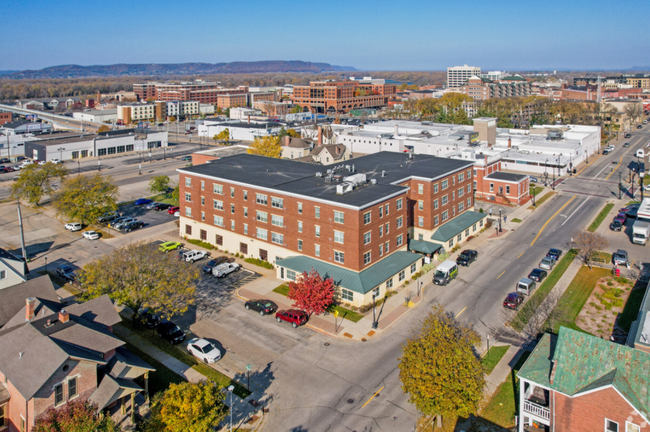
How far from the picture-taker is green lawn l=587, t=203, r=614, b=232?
6836 cm

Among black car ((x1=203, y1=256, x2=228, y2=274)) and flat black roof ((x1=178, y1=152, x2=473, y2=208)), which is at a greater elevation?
flat black roof ((x1=178, y1=152, x2=473, y2=208))

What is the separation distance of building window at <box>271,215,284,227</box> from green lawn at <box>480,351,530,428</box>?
29251mm

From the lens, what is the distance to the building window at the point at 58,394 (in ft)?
90.2

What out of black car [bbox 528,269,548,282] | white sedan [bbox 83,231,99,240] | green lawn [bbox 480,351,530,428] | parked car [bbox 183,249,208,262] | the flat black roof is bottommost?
green lawn [bbox 480,351,530,428]

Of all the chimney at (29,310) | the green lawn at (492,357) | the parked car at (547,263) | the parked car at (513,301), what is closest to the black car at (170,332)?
the chimney at (29,310)

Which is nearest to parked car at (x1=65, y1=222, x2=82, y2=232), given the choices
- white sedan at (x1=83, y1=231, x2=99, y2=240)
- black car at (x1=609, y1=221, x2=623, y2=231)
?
white sedan at (x1=83, y1=231, x2=99, y2=240)

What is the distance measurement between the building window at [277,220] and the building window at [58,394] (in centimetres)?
2993

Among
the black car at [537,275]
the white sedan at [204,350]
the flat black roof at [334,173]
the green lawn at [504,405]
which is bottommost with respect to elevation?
the green lawn at [504,405]

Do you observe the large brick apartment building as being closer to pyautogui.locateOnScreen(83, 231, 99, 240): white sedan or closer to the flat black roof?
the flat black roof

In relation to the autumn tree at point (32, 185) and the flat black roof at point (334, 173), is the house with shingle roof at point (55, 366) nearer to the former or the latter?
the flat black roof at point (334, 173)

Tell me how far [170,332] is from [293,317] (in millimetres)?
10715

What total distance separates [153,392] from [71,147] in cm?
11046

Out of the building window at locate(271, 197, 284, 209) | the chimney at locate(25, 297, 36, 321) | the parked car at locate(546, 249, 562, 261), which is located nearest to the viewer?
the chimney at locate(25, 297, 36, 321)

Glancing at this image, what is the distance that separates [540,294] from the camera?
48125 mm
